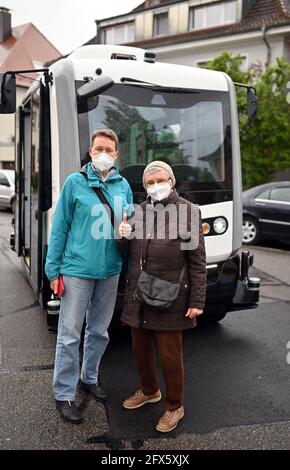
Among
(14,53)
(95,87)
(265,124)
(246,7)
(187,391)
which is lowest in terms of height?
(187,391)

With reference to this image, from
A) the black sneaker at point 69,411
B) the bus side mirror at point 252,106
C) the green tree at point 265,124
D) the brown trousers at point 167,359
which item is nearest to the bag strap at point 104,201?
the brown trousers at point 167,359

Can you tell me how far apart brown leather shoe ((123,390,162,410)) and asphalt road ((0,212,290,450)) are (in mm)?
50

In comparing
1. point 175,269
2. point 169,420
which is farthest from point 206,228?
point 169,420

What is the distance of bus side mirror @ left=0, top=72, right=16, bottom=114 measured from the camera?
4.13 metres

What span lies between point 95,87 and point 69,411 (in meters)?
2.50

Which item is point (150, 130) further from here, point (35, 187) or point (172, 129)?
point (35, 187)

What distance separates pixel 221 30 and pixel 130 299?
786 inches

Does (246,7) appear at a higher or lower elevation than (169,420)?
higher

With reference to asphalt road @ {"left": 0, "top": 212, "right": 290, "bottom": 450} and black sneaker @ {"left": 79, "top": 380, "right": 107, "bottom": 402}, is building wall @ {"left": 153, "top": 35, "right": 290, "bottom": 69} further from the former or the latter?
black sneaker @ {"left": 79, "top": 380, "right": 107, "bottom": 402}

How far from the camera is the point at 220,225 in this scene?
4.47 meters

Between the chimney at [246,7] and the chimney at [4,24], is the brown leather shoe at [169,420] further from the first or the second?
the chimney at [4,24]

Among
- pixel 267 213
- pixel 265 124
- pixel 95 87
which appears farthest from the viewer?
pixel 265 124

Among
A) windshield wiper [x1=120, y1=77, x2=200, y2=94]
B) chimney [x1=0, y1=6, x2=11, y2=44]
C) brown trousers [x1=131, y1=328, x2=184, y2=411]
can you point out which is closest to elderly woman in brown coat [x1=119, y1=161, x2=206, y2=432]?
brown trousers [x1=131, y1=328, x2=184, y2=411]

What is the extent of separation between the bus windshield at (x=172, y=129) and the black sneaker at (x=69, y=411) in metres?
1.87
